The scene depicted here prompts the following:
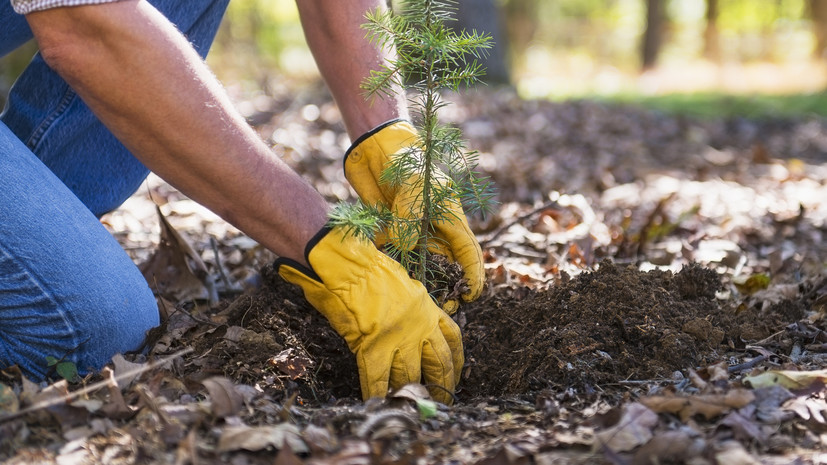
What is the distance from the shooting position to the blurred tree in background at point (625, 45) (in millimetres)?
14891

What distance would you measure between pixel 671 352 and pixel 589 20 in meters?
28.2

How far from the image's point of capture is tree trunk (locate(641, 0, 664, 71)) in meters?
15.3

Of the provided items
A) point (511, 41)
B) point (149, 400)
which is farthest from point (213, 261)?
point (511, 41)

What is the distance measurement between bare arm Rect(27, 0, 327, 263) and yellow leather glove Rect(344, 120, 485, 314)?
1.05ft

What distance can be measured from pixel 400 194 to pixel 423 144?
24cm

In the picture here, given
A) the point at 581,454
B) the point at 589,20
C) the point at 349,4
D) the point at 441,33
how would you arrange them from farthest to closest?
the point at 589,20 < the point at 349,4 < the point at 441,33 < the point at 581,454

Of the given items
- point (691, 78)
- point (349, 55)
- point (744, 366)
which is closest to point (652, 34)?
point (691, 78)

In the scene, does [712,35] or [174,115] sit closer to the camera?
[174,115]

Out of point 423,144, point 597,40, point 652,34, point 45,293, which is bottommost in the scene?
point 45,293

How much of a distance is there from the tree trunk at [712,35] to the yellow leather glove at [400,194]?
18.9m

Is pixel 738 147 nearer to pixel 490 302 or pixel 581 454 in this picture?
pixel 490 302

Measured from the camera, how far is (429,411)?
1.44 m

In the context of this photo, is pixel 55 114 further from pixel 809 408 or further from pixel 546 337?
pixel 809 408

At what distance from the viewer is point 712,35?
20281mm
